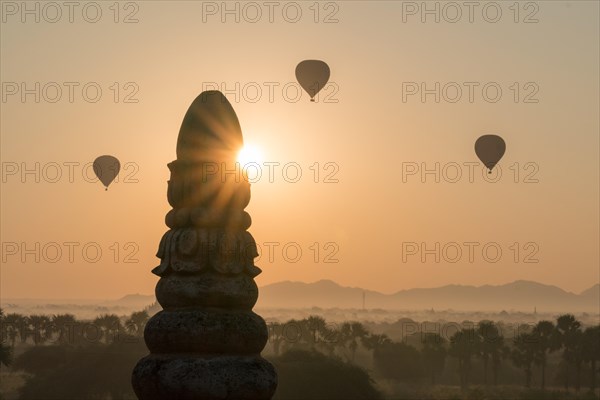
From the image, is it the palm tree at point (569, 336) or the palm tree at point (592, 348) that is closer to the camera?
the palm tree at point (592, 348)

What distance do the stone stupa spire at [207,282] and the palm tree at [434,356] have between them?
113 metres

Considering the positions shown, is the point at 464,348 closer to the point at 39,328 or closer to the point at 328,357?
the point at 328,357

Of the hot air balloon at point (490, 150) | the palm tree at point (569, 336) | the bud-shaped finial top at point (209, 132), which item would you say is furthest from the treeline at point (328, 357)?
the bud-shaped finial top at point (209, 132)

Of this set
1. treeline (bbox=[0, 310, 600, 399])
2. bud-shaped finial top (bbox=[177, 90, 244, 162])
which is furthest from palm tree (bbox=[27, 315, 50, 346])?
bud-shaped finial top (bbox=[177, 90, 244, 162])

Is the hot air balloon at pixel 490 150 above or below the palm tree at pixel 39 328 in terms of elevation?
above

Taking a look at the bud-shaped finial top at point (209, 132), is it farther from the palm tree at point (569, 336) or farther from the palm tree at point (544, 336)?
the palm tree at point (544, 336)

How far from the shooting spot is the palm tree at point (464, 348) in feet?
424

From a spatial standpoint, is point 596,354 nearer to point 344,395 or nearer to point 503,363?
point 503,363

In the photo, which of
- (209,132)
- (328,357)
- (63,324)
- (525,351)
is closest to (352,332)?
(525,351)

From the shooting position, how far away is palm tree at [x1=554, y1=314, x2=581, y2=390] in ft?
396

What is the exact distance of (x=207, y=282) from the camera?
2266cm

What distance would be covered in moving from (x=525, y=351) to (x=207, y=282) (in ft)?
354

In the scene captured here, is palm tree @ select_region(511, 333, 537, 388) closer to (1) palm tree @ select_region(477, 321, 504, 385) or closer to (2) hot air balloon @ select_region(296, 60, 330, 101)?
(1) palm tree @ select_region(477, 321, 504, 385)

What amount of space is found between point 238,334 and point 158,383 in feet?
5.82
